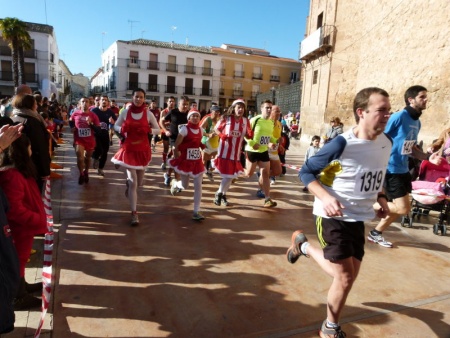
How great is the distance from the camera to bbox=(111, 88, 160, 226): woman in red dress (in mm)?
4723

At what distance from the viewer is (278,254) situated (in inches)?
157

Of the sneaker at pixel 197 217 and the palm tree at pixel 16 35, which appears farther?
the palm tree at pixel 16 35

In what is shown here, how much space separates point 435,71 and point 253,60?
41.6m

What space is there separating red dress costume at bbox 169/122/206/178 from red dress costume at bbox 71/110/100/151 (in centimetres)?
288

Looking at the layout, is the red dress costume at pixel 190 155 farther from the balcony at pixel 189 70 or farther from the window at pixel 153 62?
the balcony at pixel 189 70

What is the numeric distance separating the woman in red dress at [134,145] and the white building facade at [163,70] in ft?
139

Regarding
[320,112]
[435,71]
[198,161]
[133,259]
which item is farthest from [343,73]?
[133,259]

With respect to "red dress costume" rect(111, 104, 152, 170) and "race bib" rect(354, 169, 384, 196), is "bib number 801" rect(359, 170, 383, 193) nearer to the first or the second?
"race bib" rect(354, 169, 384, 196)

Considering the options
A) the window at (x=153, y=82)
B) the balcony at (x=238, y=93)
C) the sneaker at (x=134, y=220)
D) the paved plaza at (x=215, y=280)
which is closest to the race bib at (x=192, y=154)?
the paved plaza at (x=215, y=280)

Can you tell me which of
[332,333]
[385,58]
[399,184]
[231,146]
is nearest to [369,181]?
[332,333]

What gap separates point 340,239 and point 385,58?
11803 mm

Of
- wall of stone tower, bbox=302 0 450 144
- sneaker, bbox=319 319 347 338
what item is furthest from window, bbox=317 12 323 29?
sneaker, bbox=319 319 347 338

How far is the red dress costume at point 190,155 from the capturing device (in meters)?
5.18

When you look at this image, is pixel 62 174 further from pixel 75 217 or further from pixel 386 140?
pixel 386 140
